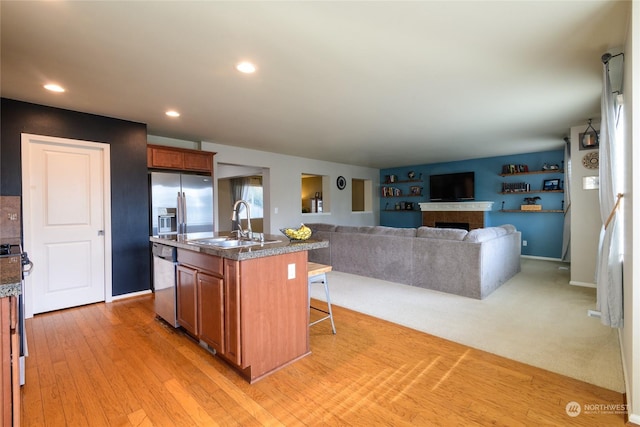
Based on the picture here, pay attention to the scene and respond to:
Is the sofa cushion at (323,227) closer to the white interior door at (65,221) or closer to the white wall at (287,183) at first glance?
the white wall at (287,183)

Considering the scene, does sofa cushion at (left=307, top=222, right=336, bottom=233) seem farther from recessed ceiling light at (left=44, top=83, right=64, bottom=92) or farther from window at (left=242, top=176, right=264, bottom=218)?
recessed ceiling light at (left=44, top=83, right=64, bottom=92)

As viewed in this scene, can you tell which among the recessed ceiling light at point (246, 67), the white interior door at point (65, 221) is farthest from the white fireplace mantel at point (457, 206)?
the white interior door at point (65, 221)

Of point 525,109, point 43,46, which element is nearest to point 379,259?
point 525,109

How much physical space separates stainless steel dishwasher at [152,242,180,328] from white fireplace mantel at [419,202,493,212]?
670 cm

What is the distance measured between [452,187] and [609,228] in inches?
218

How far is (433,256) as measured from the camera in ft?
13.1

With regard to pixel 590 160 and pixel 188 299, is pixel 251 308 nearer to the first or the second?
pixel 188 299

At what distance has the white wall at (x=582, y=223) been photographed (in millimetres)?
4176

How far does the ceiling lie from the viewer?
5.88ft

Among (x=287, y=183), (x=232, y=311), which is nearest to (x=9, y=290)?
(x=232, y=311)

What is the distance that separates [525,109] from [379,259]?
2730mm

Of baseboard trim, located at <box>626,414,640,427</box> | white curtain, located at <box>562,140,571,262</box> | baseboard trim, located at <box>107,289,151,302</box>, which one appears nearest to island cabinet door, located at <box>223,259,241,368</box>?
→ baseboard trim, located at <box>626,414,640,427</box>

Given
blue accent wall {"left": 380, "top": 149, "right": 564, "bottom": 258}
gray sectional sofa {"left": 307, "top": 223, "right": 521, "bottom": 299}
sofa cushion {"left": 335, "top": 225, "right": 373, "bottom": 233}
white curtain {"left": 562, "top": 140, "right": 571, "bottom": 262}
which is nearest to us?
gray sectional sofa {"left": 307, "top": 223, "right": 521, "bottom": 299}

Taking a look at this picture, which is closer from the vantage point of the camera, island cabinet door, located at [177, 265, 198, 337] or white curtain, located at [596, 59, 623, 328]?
white curtain, located at [596, 59, 623, 328]
